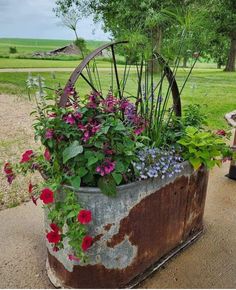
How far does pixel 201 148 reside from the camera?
1.82m

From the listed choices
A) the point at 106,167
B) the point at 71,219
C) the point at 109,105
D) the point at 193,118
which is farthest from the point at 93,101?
the point at 193,118

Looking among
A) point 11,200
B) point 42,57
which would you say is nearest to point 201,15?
point 11,200

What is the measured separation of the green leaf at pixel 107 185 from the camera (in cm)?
139

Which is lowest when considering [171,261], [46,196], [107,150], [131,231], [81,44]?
[171,261]

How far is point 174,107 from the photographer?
211 cm

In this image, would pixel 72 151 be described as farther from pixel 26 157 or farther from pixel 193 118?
pixel 193 118

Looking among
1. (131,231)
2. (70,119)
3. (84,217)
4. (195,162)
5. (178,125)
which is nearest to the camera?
(84,217)

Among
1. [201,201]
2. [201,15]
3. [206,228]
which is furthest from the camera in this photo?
[206,228]

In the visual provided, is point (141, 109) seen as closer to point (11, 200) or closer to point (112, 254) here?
point (112, 254)

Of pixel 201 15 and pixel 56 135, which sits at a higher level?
pixel 201 15

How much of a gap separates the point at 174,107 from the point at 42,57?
2011 cm

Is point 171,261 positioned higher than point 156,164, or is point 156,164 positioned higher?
point 156,164

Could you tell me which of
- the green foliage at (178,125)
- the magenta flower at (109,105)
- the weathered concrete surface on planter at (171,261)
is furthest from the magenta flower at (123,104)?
the weathered concrete surface on planter at (171,261)

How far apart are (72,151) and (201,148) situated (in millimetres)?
801
